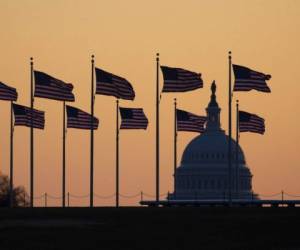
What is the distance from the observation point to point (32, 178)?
102500mm

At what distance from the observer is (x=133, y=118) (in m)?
103

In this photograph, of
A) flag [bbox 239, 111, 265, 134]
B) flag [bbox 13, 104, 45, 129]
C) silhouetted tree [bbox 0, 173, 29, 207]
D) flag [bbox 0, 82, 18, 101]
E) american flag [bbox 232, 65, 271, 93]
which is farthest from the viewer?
silhouetted tree [bbox 0, 173, 29, 207]

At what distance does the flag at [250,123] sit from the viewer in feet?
367

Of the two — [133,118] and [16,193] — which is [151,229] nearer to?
[133,118]

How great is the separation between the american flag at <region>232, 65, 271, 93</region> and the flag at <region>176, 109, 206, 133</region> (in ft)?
54.3

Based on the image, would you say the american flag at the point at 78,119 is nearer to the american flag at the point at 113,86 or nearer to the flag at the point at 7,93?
the flag at the point at 7,93

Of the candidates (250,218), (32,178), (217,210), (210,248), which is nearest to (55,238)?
(210,248)

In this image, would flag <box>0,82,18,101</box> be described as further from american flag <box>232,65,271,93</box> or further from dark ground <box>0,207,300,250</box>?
dark ground <box>0,207,300,250</box>

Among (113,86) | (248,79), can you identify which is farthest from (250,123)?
(113,86)

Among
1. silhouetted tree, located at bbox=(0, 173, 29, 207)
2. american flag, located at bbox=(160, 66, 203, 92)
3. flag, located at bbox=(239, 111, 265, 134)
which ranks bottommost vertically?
silhouetted tree, located at bbox=(0, 173, 29, 207)

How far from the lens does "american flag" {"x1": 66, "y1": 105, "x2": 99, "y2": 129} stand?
103 m

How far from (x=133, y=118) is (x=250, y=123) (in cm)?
1274

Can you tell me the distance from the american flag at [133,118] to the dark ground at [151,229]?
2494cm

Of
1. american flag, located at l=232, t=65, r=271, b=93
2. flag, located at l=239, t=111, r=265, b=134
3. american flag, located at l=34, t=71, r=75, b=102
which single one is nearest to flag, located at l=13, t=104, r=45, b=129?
american flag, located at l=34, t=71, r=75, b=102
